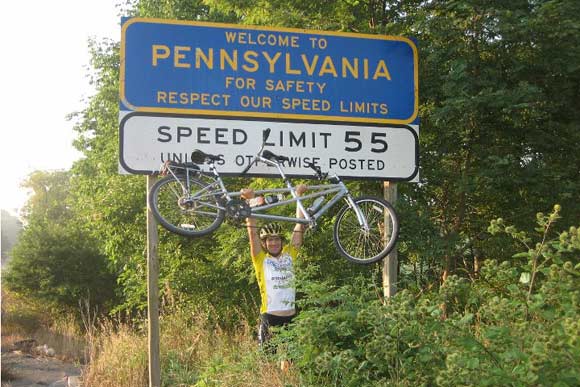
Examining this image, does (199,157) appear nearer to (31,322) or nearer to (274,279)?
(274,279)

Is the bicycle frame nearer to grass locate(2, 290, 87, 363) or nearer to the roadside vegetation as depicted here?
the roadside vegetation

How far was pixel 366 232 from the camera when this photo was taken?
5637mm

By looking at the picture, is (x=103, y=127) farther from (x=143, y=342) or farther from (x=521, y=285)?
(x=521, y=285)

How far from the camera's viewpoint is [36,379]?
11.5m

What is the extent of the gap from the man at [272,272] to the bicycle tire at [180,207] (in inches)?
14.0

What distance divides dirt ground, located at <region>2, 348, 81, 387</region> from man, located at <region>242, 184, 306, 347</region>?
3915 mm

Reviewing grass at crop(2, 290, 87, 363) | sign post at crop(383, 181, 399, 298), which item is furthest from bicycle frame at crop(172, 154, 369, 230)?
grass at crop(2, 290, 87, 363)

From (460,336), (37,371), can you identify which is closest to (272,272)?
(460,336)

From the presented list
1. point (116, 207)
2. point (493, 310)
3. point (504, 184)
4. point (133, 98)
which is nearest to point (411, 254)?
point (504, 184)

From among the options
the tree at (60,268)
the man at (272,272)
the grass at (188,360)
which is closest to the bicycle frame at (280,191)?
the man at (272,272)

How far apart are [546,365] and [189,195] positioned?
3188 millimetres

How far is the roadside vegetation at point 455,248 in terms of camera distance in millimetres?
3361

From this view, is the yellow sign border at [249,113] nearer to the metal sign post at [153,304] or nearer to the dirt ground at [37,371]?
the metal sign post at [153,304]

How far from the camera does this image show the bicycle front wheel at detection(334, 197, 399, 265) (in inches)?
224
